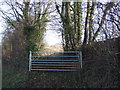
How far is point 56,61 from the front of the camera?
7773mm

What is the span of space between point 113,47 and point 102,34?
949 millimetres

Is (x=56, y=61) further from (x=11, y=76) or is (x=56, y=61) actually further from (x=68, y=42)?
(x=11, y=76)

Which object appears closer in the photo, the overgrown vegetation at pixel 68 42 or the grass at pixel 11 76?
the overgrown vegetation at pixel 68 42

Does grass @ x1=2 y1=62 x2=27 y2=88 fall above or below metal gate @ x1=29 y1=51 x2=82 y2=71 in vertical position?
below

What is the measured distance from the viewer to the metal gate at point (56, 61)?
23.9ft

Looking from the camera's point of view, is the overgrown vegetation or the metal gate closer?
the overgrown vegetation

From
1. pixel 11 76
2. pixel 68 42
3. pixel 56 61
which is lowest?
pixel 11 76

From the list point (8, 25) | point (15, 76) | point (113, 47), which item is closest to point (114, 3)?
point (113, 47)

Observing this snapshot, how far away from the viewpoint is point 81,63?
7016mm

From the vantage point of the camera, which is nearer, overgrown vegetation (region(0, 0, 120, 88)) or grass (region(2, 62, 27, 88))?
overgrown vegetation (region(0, 0, 120, 88))

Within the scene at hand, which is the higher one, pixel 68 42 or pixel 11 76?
pixel 68 42

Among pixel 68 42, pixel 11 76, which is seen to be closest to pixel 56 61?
pixel 68 42

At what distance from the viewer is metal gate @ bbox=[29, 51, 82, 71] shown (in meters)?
7.27

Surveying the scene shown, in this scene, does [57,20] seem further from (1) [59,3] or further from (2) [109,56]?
(2) [109,56]
